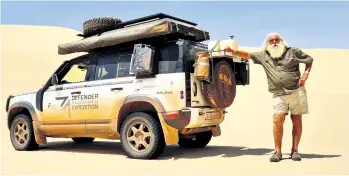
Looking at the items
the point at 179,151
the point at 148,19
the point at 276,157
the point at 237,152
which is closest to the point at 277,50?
the point at 276,157

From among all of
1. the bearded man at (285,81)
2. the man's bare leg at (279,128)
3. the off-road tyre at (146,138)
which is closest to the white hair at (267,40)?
the bearded man at (285,81)

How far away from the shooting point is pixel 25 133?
8.93 metres

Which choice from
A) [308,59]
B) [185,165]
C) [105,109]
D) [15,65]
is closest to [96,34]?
[105,109]

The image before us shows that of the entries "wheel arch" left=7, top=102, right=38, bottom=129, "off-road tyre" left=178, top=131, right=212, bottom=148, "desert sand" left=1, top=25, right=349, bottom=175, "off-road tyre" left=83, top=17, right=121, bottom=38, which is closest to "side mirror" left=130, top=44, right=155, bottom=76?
"off-road tyre" left=83, top=17, right=121, bottom=38

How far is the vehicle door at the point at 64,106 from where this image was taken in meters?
8.05

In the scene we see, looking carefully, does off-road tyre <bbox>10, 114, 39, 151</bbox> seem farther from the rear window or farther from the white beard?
the white beard

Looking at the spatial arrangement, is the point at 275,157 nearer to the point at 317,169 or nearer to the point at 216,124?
the point at 317,169

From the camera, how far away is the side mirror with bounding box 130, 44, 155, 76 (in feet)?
23.0

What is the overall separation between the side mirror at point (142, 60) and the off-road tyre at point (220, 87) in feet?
3.13

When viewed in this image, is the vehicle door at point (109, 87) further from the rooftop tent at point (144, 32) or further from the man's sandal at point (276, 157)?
the man's sandal at point (276, 157)

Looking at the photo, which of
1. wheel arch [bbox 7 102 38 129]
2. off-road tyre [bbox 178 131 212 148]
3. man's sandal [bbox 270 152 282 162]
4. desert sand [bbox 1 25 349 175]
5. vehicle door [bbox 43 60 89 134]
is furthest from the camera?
wheel arch [bbox 7 102 38 129]

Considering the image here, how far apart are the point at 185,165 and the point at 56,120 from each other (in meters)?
3.18

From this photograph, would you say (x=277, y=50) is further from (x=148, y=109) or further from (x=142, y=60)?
(x=148, y=109)

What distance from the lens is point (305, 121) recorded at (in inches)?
551
